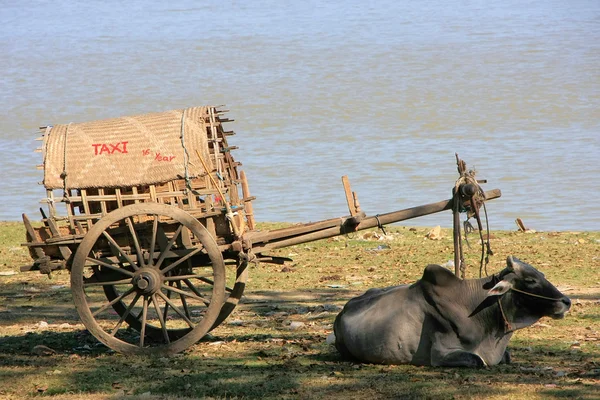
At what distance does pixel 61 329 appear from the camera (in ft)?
31.1

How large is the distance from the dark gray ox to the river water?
854 cm

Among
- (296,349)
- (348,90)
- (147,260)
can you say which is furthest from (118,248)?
(348,90)

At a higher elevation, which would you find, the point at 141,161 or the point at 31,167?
the point at 141,161

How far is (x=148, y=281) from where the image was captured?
7.78 metres

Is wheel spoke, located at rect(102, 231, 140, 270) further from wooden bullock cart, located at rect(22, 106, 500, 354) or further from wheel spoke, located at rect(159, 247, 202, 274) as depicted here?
wheel spoke, located at rect(159, 247, 202, 274)

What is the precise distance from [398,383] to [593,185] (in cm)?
1233

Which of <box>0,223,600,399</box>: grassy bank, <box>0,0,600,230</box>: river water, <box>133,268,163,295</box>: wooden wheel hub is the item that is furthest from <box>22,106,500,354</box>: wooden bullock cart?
<box>0,0,600,230</box>: river water

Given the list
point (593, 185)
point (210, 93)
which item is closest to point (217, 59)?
point (210, 93)

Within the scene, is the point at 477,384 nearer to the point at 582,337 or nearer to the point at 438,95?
the point at 582,337

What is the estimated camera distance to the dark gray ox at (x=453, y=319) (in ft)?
24.7

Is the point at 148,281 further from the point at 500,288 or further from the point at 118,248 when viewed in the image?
the point at 500,288

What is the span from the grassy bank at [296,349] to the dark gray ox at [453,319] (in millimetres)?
153

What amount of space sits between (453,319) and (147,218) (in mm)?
2559

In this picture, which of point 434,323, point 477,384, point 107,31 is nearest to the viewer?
point 477,384
